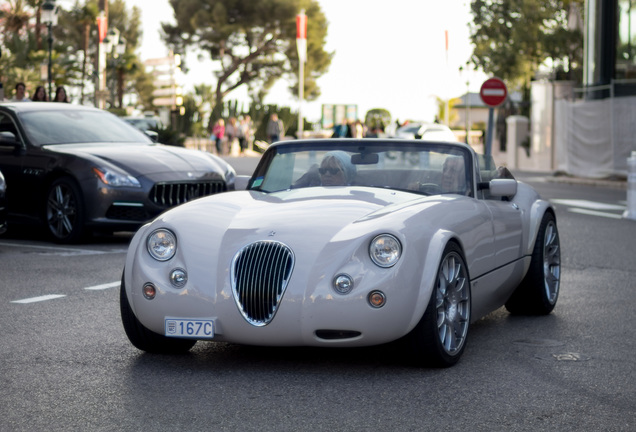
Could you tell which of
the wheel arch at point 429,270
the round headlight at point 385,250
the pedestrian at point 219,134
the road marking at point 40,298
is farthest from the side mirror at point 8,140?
the pedestrian at point 219,134

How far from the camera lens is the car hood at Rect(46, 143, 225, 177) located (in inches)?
514

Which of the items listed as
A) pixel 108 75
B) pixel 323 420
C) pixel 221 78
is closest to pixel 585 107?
pixel 323 420

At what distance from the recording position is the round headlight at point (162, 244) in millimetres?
6359

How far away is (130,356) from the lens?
21.8 ft

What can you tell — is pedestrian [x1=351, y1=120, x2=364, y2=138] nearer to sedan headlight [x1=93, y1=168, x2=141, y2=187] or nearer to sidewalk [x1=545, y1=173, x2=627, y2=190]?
sidewalk [x1=545, y1=173, x2=627, y2=190]

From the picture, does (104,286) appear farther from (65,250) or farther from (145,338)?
(145,338)

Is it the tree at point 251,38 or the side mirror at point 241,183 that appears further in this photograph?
the tree at point 251,38

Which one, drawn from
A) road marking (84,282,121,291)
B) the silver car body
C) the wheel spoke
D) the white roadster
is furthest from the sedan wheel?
the wheel spoke

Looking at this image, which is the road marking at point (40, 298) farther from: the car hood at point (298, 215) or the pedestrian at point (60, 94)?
the pedestrian at point (60, 94)

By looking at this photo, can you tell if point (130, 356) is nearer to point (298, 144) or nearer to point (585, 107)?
point (298, 144)

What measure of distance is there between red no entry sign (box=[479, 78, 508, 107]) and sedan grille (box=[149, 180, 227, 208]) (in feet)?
52.1

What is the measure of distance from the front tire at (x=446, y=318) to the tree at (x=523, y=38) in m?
36.9

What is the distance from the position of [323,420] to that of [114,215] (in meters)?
8.10

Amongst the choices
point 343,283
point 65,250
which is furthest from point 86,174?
point 343,283
